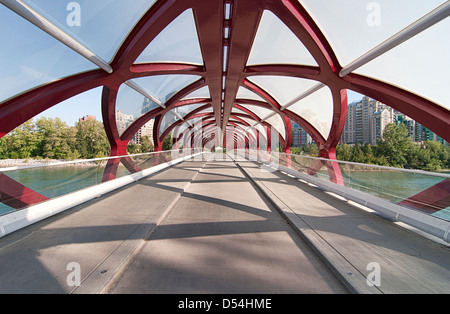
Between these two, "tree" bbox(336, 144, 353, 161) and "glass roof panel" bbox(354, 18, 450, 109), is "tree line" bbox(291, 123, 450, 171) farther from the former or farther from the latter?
"glass roof panel" bbox(354, 18, 450, 109)

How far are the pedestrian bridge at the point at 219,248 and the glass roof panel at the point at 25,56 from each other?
4.18 m

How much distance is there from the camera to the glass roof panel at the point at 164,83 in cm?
1261

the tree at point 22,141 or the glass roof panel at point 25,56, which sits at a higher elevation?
the glass roof panel at point 25,56

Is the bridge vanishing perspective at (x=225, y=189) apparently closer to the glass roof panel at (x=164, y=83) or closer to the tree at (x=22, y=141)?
the glass roof panel at (x=164, y=83)

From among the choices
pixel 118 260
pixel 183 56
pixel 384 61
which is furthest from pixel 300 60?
pixel 118 260

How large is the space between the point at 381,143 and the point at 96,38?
2241 inches

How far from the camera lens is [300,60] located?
979 cm

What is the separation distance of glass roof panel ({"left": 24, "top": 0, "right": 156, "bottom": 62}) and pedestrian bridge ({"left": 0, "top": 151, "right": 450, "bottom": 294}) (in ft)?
13.8

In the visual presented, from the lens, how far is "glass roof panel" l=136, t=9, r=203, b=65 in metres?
7.71

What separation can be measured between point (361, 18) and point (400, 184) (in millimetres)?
4883

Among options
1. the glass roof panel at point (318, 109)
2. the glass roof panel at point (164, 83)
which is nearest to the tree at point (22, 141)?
the glass roof panel at point (164, 83)

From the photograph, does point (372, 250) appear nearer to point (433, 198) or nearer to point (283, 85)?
point (433, 198)

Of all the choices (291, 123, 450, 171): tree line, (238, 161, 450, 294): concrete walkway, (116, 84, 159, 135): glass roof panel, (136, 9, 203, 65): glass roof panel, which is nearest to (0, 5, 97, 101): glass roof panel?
(136, 9, 203, 65): glass roof panel
